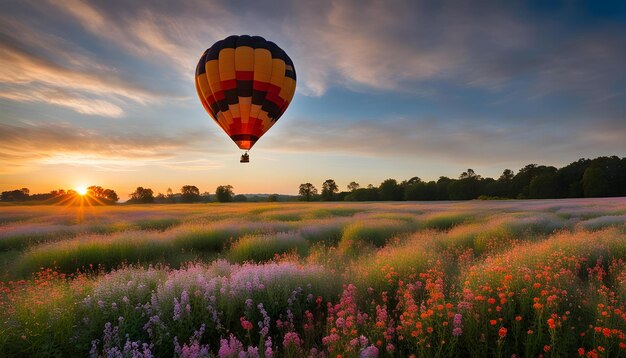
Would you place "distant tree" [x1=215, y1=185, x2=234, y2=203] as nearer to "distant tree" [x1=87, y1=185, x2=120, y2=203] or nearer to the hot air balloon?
"distant tree" [x1=87, y1=185, x2=120, y2=203]

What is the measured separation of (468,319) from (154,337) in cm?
376

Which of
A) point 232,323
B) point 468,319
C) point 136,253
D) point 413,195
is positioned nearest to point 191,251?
point 136,253

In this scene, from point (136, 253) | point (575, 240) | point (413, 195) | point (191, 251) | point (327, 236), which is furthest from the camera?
point (413, 195)

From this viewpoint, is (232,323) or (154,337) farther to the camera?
(232,323)

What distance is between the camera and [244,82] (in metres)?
12.2

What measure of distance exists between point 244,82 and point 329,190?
248 ft

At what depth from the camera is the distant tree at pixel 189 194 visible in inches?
3406

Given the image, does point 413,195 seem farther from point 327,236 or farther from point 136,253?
point 136,253

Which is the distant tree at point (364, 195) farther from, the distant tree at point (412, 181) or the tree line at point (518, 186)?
the distant tree at point (412, 181)

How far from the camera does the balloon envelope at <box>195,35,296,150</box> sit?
12141 millimetres

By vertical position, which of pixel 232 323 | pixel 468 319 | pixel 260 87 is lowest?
pixel 232 323

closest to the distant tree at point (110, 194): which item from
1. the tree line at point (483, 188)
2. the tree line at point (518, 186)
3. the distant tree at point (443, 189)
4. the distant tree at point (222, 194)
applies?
the tree line at point (483, 188)

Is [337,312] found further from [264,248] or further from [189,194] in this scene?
[189,194]

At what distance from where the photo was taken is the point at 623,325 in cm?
374
